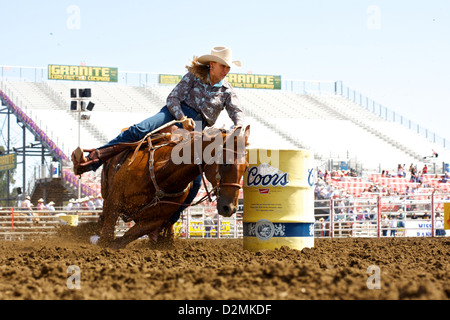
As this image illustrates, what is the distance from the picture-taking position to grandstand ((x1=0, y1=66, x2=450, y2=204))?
32.7m

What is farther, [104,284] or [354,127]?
[354,127]

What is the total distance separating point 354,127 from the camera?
41.3 metres

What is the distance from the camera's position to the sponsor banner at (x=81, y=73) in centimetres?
4356

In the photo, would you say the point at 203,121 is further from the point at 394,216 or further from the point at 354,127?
the point at 354,127

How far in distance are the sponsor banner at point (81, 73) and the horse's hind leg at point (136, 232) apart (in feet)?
125

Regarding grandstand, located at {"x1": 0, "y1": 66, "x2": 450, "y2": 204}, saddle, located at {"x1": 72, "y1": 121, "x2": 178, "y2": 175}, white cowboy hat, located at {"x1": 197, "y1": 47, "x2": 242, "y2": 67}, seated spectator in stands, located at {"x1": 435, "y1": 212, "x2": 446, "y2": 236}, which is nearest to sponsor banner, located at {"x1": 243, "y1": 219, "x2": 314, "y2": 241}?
saddle, located at {"x1": 72, "y1": 121, "x2": 178, "y2": 175}

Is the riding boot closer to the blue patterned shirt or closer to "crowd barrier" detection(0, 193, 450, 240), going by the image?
the blue patterned shirt

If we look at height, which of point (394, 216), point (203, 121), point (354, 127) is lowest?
point (394, 216)

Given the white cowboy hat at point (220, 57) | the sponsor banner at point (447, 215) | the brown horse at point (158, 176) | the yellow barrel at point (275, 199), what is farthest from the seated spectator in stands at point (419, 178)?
the brown horse at point (158, 176)

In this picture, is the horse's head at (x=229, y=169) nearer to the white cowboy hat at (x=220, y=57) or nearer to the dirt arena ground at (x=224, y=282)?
the dirt arena ground at (x=224, y=282)

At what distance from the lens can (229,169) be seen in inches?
249

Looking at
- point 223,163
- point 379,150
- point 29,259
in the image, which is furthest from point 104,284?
point 379,150
